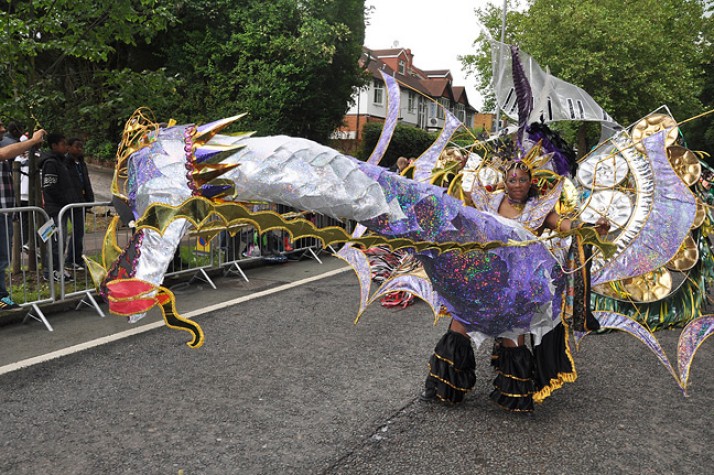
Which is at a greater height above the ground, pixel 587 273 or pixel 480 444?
pixel 587 273

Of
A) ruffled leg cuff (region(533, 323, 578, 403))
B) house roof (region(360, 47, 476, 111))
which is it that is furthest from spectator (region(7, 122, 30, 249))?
house roof (region(360, 47, 476, 111))

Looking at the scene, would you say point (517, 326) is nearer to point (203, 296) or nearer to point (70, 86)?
point (203, 296)

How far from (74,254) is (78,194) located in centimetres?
111

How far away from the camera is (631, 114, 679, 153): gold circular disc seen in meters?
4.02

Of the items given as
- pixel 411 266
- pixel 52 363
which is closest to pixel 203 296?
pixel 52 363

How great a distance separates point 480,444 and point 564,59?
2224 cm

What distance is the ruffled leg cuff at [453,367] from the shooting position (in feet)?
12.0

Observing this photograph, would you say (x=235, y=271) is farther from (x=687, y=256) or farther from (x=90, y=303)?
(x=687, y=256)

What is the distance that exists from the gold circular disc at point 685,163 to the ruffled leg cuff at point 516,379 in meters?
1.75

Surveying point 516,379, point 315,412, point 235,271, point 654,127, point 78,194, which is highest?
point 654,127

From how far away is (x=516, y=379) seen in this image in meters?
3.59

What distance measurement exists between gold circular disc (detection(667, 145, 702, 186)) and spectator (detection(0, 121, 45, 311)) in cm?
521

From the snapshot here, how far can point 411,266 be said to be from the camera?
13.7 ft

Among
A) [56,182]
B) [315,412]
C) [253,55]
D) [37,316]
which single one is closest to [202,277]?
[56,182]
